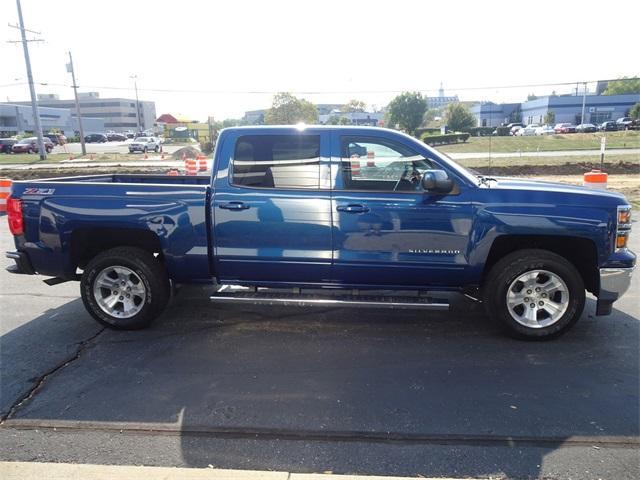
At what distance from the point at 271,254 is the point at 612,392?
9.78ft

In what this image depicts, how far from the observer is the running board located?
15.5 ft

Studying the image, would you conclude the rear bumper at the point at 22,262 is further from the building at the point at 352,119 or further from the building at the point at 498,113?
the building at the point at 498,113

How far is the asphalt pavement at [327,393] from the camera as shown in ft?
10.2

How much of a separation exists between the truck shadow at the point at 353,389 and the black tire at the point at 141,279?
6.2 inches

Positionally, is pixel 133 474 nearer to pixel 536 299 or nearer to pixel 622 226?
pixel 536 299

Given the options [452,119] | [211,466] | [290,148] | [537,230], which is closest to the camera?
[211,466]

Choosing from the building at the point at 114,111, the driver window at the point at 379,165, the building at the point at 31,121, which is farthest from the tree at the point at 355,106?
the driver window at the point at 379,165

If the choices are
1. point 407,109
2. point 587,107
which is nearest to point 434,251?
point 407,109

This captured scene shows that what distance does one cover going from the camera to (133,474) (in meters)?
2.88

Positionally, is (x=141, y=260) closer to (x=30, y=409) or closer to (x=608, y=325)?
(x=30, y=409)

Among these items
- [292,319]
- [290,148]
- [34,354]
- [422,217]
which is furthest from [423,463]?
[34,354]

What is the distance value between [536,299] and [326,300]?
1.91 metres

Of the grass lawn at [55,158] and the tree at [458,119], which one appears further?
the tree at [458,119]

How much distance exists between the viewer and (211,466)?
9.79 ft
